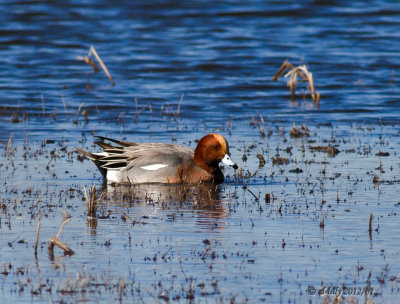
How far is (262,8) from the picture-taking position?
1250 inches

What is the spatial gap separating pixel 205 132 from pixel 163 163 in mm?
4119

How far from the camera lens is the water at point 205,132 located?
648 cm

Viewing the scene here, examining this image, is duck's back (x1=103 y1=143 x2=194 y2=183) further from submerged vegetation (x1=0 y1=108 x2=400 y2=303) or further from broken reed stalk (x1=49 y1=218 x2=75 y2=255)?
broken reed stalk (x1=49 y1=218 x2=75 y2=255)

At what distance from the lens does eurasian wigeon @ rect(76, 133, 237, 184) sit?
36.5ft

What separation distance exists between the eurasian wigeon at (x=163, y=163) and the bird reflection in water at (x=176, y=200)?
0.58 feet

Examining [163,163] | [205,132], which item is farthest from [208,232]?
[205,132]

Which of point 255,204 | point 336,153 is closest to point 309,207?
point 255,204

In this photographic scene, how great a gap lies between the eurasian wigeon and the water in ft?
1.20

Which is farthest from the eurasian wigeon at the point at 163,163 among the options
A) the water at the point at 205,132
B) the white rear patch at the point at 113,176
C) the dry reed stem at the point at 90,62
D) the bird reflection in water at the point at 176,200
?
the dry reed stem at the point at 90,62

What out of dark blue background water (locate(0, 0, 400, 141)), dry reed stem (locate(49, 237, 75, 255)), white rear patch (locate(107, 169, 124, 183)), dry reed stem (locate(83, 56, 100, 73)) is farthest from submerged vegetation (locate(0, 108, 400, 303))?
dry reed stem (locate(83, 56, 100, 73))

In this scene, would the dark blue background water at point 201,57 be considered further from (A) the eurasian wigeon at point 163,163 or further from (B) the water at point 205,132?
(A) the eurasian wigeon at point 163,163

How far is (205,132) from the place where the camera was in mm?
15164

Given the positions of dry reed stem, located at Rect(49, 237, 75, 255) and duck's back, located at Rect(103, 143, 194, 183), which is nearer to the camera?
dry reed stem, located at Rect(49, 237, 75, 255)

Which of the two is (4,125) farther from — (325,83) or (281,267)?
(281,267)
